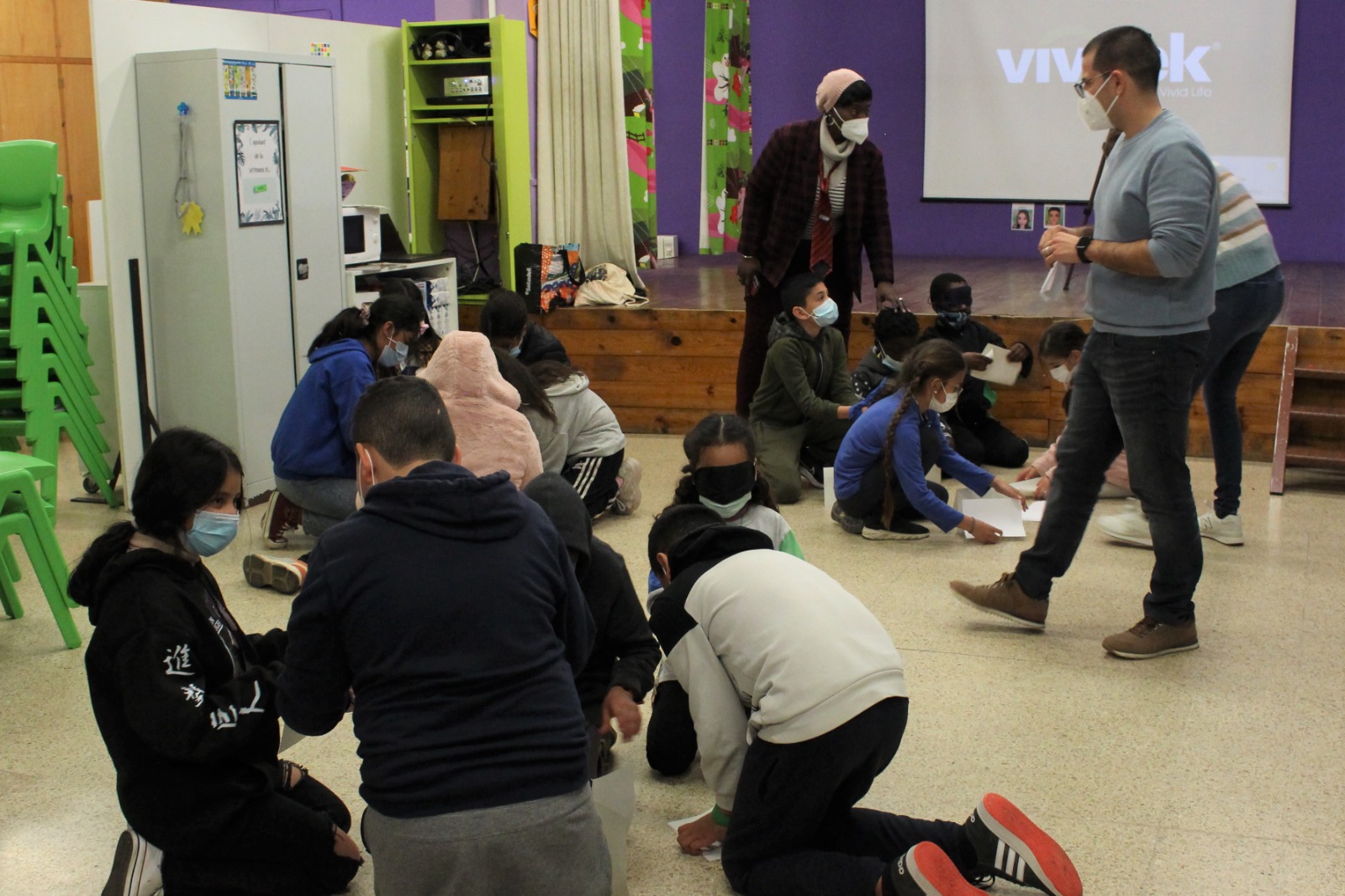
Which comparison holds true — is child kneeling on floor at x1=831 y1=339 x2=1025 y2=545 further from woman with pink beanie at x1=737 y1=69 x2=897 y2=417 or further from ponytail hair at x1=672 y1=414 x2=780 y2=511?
ponytail hair at x1=672 y1=414 x2=780 y2=511

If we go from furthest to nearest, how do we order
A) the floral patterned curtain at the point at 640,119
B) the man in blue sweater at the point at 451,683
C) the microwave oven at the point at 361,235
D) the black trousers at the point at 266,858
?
the floral patterned curtain at the point at 640,119
the microwave oven at the point at 361,235
the black trousers at the point at 266,858
the man in blue sweater at the point at 451,683

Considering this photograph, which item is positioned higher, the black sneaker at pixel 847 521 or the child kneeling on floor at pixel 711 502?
the child kneeling on floor at pixel 711 502

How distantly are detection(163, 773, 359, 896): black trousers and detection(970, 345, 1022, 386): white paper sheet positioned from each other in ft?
12.4

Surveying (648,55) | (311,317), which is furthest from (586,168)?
(311,317)

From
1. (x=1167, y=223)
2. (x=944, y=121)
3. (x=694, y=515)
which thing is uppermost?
(x=944, y=121)

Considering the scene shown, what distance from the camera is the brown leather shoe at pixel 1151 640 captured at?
→ 338 centimetres

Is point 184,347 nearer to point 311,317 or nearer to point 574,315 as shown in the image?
point 311,317

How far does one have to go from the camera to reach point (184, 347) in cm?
495

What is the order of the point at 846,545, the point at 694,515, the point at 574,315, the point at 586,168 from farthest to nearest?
the point at 586,168, the point at 574,315, the point at 846,545, the point at 694,515

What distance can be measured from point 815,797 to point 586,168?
5586 millimetres

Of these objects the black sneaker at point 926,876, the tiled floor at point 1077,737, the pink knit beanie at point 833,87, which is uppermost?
the pink knit beanie at point 833,87

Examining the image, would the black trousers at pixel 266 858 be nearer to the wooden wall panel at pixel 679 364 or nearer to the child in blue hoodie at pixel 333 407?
the child in blue hoodie at pixel 333 407

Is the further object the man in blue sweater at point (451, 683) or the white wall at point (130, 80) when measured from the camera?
the white wall at point (130, 80)

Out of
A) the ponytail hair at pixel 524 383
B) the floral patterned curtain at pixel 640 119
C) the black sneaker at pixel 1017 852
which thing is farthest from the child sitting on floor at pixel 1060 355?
the floral patterned curtain at pixel 640 119
